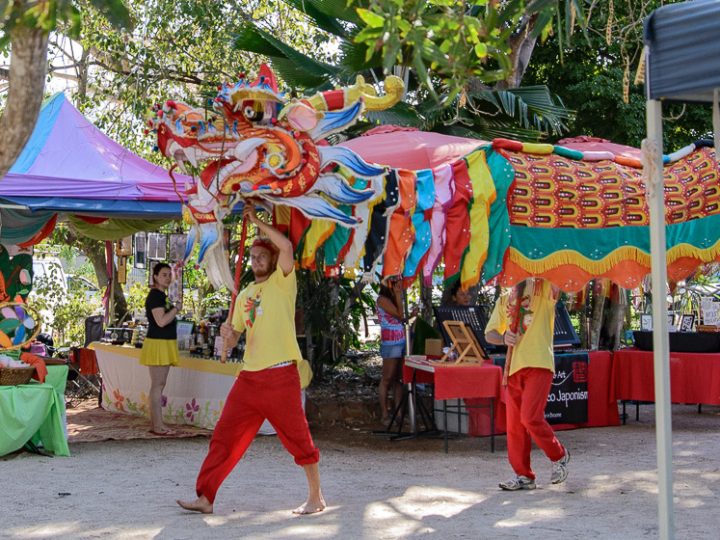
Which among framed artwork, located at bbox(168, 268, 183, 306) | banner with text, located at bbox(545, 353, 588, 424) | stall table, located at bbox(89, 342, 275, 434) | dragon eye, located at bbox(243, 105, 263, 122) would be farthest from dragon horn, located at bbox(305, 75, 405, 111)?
framed artwork, located at bbox(168, 268, 183, 306)

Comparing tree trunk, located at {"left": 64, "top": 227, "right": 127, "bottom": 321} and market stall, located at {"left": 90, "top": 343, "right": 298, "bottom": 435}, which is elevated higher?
tree trunk, located at {"left": 64, "top": 227, "right": 127, "bottom": 321}

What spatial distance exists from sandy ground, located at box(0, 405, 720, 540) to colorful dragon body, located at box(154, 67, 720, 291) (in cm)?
157

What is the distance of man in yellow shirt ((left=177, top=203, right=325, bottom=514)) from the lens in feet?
21.2

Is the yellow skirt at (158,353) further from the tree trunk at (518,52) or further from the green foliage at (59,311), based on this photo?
the green foliage at (59,311)

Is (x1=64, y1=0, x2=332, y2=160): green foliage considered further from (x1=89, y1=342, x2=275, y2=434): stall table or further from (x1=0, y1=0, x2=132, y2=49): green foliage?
(x1=0, y1=0, x2=132, y2=49): green foliage

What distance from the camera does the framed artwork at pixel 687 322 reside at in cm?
1201

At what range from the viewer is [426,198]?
7.77m

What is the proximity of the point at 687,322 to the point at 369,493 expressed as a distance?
5.94 metres

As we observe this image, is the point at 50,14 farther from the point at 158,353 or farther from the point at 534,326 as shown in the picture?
the point at 158,353

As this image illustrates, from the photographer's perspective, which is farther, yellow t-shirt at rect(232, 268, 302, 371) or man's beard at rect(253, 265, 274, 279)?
man's beard at rect(253, 265, 274, 279)

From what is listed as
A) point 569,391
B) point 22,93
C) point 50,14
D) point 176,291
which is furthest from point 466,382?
point 50,14

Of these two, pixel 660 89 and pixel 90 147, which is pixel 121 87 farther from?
pixel 660 89

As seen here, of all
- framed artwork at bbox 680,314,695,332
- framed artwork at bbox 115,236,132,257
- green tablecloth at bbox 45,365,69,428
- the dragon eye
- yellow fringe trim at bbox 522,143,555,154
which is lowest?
green tablecloth at bbox 45,365,69,428

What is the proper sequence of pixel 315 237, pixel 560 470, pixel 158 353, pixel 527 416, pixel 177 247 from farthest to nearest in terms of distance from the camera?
pixel 177 247
pixel 158 353
pixel 560 470
pixel 315 237
pixel 527 416
